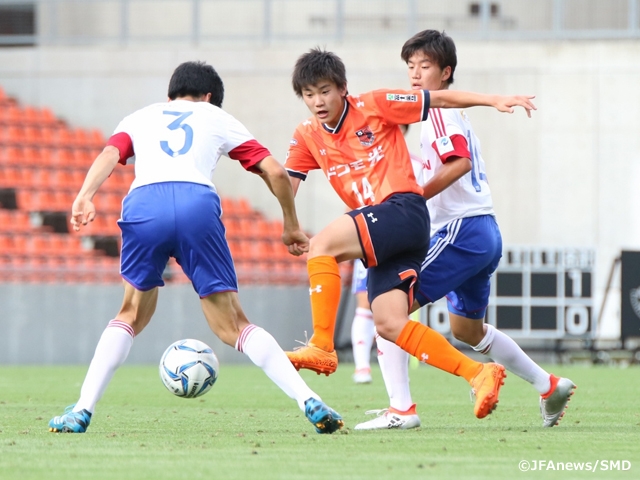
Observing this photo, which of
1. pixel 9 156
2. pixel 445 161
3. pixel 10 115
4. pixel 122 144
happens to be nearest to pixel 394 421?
pixel 445 161

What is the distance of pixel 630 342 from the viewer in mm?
14469

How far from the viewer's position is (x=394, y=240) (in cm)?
515

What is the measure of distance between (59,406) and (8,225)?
30.7ft

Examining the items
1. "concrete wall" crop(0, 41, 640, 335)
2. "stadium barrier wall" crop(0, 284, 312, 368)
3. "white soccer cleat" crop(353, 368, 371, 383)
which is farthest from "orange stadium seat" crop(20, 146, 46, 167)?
"white soccer cleat" crop(353, 368, 371, 383)

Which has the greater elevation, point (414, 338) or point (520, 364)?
point (414, 338)

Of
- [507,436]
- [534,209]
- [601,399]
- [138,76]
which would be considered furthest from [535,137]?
[507,436]

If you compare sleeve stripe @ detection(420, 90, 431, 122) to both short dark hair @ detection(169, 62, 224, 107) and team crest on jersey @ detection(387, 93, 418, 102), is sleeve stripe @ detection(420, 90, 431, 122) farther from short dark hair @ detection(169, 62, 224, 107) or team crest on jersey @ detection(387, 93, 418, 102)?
short dark hair @ detection(169, 62, 224, 107)

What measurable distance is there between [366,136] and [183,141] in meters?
0.86

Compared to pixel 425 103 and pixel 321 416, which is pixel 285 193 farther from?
pixel 321 416

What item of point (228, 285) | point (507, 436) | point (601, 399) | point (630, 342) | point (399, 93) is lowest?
point (630, 342)

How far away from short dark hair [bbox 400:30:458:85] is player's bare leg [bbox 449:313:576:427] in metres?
1.34

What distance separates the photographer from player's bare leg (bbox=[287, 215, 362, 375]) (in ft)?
16.8

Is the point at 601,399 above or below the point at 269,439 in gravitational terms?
below

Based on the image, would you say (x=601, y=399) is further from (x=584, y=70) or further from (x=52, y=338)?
(x=584, y=70)
